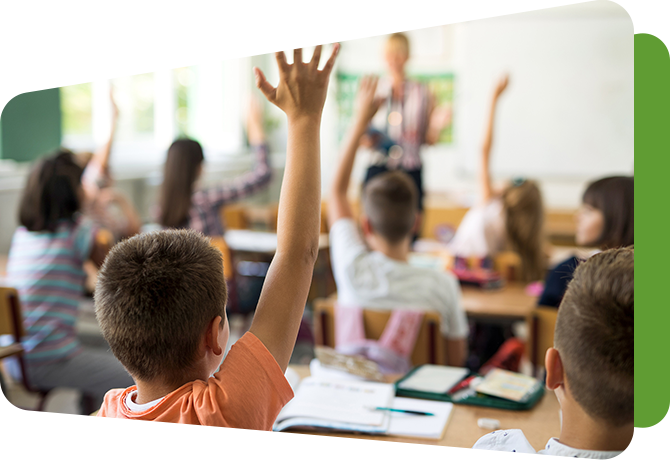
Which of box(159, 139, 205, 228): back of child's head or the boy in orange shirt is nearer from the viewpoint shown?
the boy in orange shirt

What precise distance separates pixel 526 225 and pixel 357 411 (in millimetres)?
2101

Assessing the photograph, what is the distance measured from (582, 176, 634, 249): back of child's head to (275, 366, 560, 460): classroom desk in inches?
43.8

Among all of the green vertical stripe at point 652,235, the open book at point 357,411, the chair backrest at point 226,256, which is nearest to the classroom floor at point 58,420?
the chair backrest at point 226,256

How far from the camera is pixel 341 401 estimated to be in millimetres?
1354

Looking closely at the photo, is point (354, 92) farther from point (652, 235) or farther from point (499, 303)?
point (652, 235)

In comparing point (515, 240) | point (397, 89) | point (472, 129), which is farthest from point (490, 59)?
point (515, 240)

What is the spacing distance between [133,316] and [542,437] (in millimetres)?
803

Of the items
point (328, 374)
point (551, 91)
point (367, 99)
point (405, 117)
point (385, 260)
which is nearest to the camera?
point (328, 374)

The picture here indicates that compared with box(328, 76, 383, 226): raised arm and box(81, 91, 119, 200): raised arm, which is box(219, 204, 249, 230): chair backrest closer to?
box(81, 91, 119, 200): raised arm

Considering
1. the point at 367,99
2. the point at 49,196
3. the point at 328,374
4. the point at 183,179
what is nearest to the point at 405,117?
the point at 183,179

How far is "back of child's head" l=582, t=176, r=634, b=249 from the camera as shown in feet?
7.32

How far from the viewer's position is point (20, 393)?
130 inches

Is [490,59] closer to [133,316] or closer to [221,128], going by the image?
[221,128]

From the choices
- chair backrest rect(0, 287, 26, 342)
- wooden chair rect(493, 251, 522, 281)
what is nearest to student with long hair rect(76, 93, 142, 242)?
chair backrest rect(0, 287, 26, 342)
